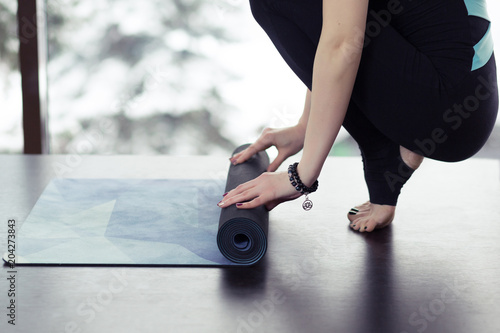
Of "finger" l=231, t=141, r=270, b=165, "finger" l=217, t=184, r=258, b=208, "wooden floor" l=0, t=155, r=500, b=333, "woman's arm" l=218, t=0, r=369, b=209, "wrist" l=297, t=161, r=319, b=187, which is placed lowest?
"wooden floor" l=0, t=155, r=500, b=333

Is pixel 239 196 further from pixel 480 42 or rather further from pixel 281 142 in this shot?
pixel 480 42

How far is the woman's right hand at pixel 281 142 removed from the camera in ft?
6.13

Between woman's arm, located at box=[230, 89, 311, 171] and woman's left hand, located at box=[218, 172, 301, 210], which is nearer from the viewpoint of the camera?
woman's left hand, located at box=[218, 172, 301, 210]

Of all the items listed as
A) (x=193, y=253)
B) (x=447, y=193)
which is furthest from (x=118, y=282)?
(x=447, y=193)

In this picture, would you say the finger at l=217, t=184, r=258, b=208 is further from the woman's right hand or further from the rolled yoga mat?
the woman's right hand

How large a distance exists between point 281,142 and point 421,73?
0.49m

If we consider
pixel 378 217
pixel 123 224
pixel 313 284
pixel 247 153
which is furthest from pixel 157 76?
pixel 313 284

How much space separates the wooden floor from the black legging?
25cm

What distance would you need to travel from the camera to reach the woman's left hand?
1512 millimetres

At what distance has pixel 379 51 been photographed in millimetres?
1523

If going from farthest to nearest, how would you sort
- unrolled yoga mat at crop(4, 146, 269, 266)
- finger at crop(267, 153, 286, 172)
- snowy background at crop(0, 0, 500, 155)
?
1. snowy background at crop(0, 0, 500, 155)
2. finger at crop(267, 153, 286, 172)
3. unrolled yoga mat at crop(4, 146, 269, 266)

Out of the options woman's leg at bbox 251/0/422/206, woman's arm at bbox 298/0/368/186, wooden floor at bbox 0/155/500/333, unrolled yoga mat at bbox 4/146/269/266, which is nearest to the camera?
wooden floor at bbox 0/155/500/333

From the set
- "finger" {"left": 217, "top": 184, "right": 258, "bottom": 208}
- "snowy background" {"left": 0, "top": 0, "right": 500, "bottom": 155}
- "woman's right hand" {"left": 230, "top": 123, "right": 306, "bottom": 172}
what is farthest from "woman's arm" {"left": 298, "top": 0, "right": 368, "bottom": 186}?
"snowy background" {"left": 0, "top": 0, "right": 500, "bottom": 155}

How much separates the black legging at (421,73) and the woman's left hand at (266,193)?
0.93ft
